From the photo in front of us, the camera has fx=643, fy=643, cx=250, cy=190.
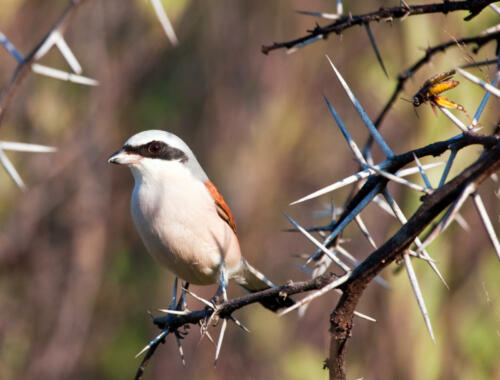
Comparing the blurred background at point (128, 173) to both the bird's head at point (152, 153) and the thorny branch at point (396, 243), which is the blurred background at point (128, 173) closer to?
the bird's head at point (152, 153)

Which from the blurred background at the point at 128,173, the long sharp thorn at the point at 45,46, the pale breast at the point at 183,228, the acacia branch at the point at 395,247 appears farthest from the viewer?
the blurred background at the point at 128,173

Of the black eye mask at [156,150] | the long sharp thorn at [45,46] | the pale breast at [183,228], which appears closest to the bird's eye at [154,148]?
the black eye mask at [156,150]

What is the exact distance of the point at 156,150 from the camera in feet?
11.9

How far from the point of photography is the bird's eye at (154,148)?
11.8 feet

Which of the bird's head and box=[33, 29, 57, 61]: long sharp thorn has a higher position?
box=[33, 29, 57, 61]: long sharp thorn

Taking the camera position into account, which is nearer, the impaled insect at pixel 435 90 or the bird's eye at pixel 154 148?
the impaled insect at pixel 435 90

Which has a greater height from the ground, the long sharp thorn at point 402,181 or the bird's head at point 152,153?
the long sharp thorn at point 402,181

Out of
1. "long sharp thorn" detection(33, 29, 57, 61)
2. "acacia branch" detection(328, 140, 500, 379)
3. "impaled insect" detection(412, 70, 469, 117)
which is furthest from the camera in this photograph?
"long sharp thorn" detection(33, 29, 57, 61)

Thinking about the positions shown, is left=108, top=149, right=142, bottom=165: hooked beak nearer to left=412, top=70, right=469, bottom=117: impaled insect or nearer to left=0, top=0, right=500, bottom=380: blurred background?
left=412, top=70, right=469, bottom=117: impaled insect

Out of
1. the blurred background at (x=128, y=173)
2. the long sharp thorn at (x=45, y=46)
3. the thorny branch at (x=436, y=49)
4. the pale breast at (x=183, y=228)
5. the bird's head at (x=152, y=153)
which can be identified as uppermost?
the long sharp thorn at (x=45, y=46)

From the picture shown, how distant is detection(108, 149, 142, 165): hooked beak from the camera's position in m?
3.43

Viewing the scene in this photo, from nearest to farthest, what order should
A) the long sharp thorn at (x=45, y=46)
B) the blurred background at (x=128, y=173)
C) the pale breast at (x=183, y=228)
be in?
the long sharp thorn at (x=45, y=46)
the pale breast at (x=183, y=228)
the blurred background at (x=128, y=173)

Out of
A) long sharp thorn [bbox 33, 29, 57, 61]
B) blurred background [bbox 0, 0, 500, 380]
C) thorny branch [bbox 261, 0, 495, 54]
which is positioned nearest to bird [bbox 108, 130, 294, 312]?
thorny branch [bbox 261, 0, 495, 54]

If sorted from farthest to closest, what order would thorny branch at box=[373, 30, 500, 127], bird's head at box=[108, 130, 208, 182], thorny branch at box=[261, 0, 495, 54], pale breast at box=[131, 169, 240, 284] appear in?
bird's head at box=[108, 130, 208, 182], pale breast at box=[131, 169, 240, 284], thorny branch at box=[373, 30, 500, 127], thorny branch at box=[261, 0, 495, 54]
